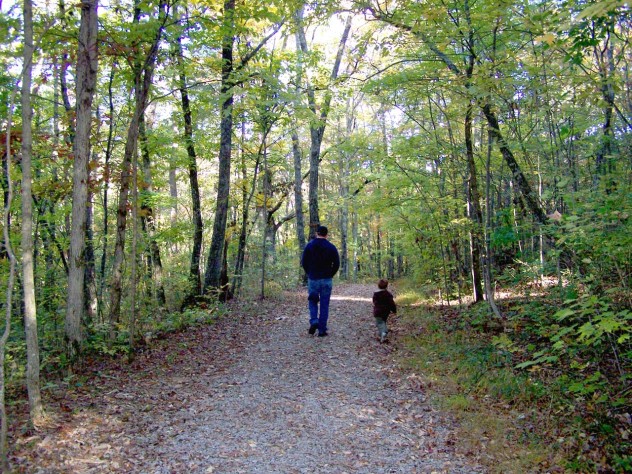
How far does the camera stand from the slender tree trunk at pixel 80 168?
18.7ft

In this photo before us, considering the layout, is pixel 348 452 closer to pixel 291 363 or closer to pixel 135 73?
pixel 291 363

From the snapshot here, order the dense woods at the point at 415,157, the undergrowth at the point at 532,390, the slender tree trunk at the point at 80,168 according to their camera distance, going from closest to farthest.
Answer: the undergrowth at the point at 532,390, the dense woods at the point at 415,157, the slender tree trunk at the point at 80,168

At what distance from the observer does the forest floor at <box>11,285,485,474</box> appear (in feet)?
13.1

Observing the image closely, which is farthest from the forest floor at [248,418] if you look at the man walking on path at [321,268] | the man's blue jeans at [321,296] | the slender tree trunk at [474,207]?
the slender tree trunk at [474,207]

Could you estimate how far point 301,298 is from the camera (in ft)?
45.4

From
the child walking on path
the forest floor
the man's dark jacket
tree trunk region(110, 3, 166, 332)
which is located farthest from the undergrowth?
tree trunk region(110, 3, 166, 332)

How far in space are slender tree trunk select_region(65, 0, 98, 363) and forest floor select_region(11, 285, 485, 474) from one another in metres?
0.95

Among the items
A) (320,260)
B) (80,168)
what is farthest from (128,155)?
(320,260)

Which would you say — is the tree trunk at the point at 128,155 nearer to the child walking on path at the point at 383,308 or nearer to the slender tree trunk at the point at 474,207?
the child walking on path at the point at 383,308

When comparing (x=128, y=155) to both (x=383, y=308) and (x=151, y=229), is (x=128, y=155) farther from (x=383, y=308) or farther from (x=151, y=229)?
(x=151, y=229)

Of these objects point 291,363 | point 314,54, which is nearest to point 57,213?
point 291,363

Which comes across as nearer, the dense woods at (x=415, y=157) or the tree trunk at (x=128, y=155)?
the dense woods at (x=415, y=157)

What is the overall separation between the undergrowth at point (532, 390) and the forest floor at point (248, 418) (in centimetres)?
40

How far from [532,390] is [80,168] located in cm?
664
